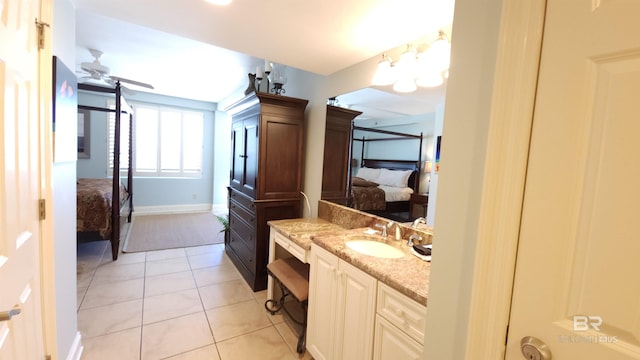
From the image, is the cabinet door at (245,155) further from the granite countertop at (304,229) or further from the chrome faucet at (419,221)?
the chrome faucet at (419,221)

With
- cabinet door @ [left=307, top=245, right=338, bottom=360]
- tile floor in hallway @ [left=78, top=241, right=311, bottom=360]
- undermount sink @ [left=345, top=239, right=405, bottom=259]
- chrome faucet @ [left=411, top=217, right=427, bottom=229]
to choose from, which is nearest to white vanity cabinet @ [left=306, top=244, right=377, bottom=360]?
cabinet door @ [left=307, top=245, right=338, bottom=360]

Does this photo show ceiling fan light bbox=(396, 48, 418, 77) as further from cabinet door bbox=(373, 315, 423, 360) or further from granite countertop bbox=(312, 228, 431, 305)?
cabinet door bbox=(373, 315, 423, 360)

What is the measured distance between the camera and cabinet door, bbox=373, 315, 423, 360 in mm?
1085

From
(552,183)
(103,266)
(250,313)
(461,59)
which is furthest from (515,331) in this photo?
(103,266)

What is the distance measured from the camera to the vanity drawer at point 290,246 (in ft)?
6.10

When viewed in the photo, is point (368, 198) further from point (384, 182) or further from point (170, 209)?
point (170, 209)

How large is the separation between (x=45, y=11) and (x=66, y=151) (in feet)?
2.29

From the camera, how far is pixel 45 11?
110cm

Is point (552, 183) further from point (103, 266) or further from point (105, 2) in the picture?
point (103, 266)

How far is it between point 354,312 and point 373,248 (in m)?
0.48

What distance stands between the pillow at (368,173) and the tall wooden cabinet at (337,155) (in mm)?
138

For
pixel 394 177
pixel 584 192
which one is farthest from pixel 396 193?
pixel 584 192

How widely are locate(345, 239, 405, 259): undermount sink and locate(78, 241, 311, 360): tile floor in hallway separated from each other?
863 mm

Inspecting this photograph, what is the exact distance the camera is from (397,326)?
115 centimetres
